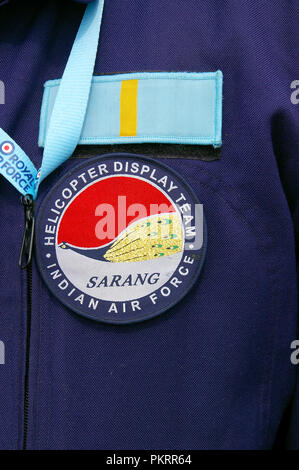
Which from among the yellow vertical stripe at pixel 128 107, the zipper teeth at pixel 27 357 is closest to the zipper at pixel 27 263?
Result: the zipper teeth at pixel 27 357

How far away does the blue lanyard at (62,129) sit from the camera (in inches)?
28.5

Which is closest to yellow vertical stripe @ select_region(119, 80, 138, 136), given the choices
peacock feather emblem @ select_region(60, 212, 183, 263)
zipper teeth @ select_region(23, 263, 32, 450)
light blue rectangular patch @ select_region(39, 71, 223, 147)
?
light blue rectangular patch @ select_region(39, 71, 223, 147)

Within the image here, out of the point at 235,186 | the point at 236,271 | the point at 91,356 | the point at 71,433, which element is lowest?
the point at 71,433

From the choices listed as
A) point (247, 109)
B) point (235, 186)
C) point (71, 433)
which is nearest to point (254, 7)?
point (247, 109)

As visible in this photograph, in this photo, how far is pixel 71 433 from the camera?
0.72m

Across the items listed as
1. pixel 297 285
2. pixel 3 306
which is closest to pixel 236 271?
pixel 297 285

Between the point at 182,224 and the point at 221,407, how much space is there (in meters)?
0.25

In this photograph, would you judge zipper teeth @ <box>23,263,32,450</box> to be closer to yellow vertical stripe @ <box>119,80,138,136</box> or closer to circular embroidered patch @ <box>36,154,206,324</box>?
circular embroidered patch @ <box>36,154,206,324</box>

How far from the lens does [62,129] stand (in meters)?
0.73

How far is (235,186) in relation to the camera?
2.39 feet

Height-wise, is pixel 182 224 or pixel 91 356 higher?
pixel 182 224

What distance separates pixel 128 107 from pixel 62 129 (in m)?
0.10

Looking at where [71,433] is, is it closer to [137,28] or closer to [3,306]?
[3,306]

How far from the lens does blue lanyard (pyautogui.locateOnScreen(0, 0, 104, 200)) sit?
72 cm
